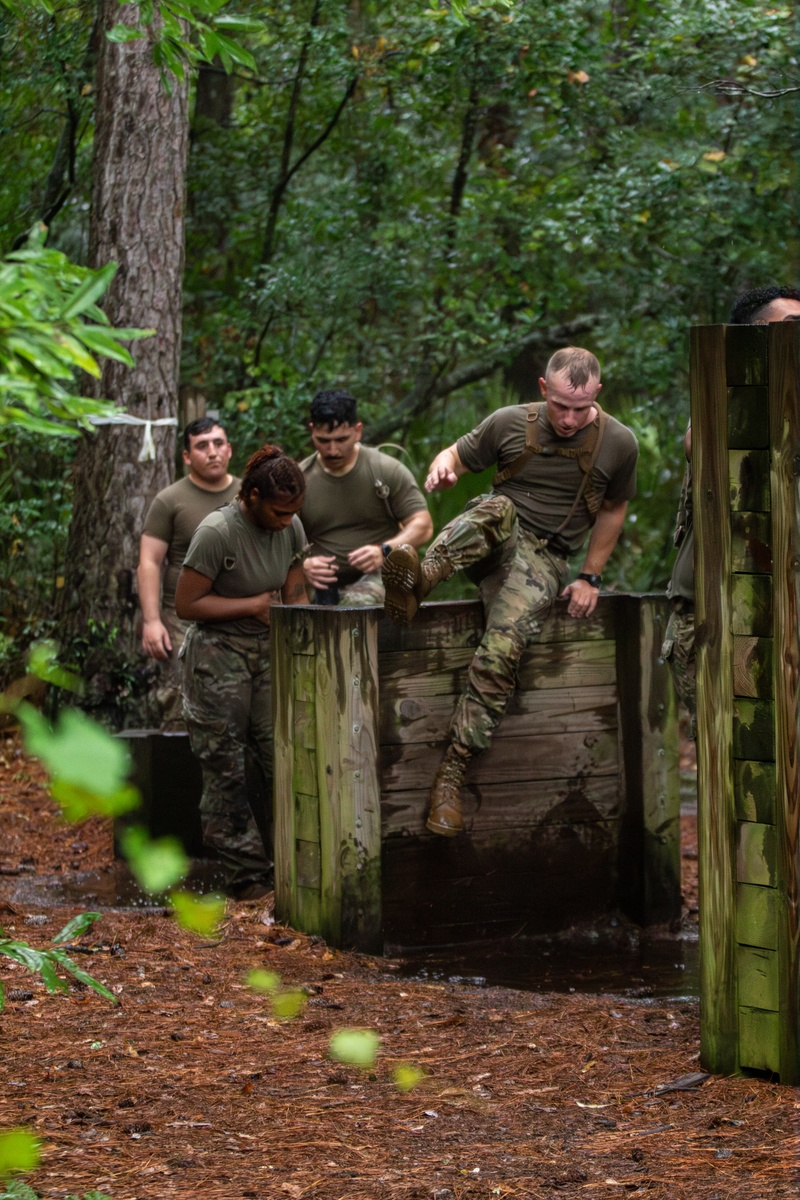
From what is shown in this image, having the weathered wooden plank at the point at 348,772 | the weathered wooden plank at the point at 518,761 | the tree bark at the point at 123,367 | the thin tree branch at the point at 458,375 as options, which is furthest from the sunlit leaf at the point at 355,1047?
the thin tree branch at the point at 458,375

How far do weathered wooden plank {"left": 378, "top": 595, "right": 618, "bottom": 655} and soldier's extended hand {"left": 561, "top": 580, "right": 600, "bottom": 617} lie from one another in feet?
0.18

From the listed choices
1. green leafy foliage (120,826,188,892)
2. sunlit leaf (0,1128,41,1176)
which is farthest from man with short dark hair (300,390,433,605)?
green leafy foliage (120,826,188,892)

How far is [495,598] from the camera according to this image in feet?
18.4

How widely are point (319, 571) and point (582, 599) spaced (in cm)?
124

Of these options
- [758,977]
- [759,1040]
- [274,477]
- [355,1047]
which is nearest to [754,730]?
[758,977]

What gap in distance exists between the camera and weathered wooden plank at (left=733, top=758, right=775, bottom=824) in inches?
147

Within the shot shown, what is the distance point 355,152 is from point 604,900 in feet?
25.5

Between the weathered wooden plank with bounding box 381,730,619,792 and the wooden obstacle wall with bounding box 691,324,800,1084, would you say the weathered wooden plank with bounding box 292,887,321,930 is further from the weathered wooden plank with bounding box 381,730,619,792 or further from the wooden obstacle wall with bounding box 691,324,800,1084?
the wooden obstacle wall with bounding box 691,324,800,1084

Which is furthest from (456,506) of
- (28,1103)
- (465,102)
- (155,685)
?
(28,1103)

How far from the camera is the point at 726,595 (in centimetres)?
381

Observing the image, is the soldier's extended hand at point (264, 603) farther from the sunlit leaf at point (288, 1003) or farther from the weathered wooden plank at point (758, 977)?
the weathered wooden plank at point (758, 977)

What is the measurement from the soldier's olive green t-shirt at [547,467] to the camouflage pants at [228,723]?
131 centimetres

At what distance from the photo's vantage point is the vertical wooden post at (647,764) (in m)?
5.95

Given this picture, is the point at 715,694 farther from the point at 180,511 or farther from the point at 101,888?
the point at 101,888
